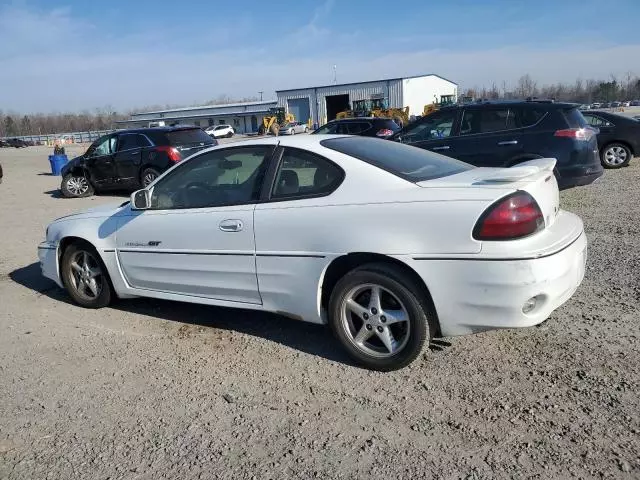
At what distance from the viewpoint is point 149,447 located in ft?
9.52

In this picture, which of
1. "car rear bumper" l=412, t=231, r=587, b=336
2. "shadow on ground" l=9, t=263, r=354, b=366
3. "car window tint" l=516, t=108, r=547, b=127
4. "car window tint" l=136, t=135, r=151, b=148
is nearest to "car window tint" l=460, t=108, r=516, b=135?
"car window tint" l=516, t=108, r=547, b=127

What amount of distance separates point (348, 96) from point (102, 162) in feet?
174

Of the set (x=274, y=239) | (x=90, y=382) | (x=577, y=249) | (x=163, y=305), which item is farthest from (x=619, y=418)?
(x=163, y=305)

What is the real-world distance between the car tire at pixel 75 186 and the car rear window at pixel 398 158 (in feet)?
36.8

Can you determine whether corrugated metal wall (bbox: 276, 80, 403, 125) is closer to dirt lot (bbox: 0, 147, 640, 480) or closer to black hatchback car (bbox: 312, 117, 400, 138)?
black hatchback car (bbox: 312, 117, 400, 138)

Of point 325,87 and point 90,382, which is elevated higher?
point 325,87

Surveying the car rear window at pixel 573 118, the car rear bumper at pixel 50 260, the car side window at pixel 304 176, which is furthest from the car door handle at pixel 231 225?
the car rear window at pixel 573 118

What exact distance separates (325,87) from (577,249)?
208 feet

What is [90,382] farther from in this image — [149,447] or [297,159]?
[297,159]

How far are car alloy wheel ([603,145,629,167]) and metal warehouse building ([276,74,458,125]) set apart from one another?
4931 cm

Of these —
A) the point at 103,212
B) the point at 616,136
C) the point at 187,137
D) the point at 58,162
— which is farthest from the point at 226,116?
the point at 103,212

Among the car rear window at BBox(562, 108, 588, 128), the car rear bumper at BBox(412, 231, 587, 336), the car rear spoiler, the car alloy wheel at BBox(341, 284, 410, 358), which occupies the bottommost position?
the car alloy wheel at BBox(341, 284, 410, 358)

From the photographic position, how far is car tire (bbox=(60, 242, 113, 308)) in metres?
4.99

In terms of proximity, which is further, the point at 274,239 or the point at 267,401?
the point at 274,239
